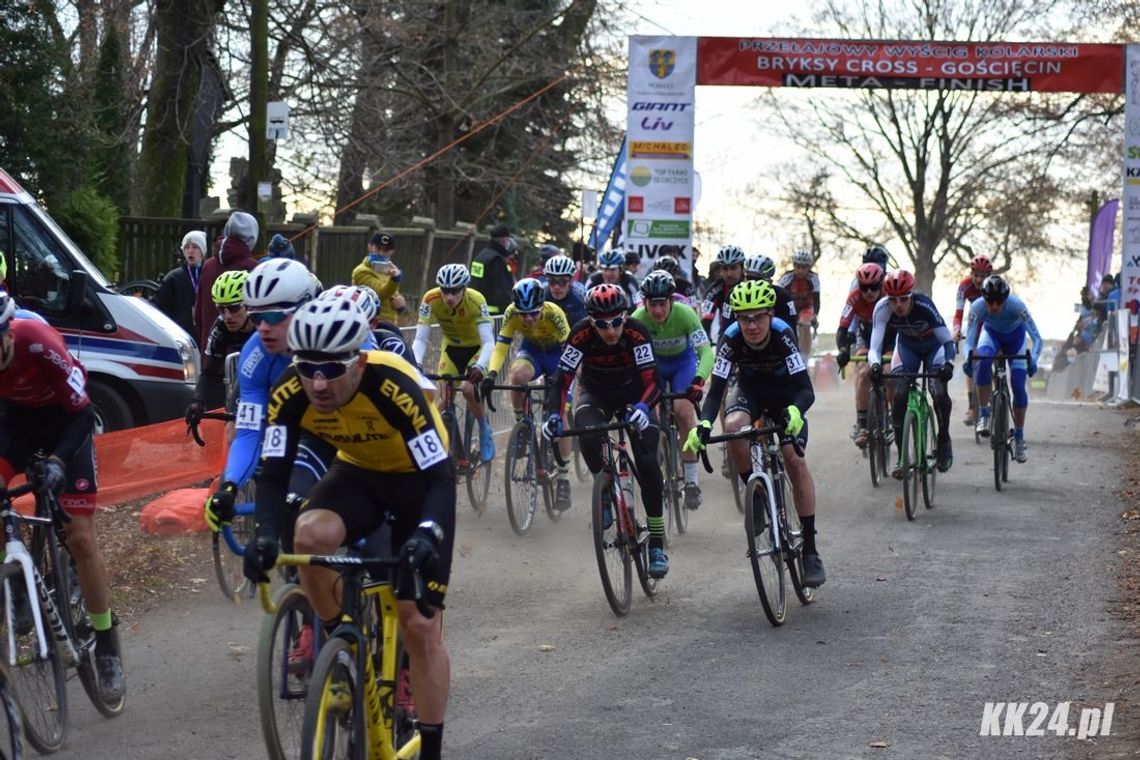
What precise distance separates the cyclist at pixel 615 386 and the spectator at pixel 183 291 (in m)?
5.17

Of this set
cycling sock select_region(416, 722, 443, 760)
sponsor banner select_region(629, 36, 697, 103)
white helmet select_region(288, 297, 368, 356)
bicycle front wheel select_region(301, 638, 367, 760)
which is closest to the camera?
bicycle front wheel select_region(301, 638, 367, 760)

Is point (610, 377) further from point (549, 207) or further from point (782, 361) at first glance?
point (549, 207)

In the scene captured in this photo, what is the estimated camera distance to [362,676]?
18.4 feet

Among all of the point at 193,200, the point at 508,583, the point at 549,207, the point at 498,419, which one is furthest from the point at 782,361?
the point at 549,207

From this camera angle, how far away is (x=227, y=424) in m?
10.8

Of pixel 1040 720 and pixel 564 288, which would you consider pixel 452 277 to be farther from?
pixel 1040 720

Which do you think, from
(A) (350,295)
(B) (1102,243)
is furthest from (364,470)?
(B) (1102,243)

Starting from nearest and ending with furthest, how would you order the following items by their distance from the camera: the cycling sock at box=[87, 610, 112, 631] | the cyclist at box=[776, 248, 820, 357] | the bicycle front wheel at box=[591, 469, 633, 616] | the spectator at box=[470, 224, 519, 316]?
the cycling sock at box=[87, 610, 112, 631], the bicycle front wheel at box=[591, 469, 633, 616], the spectator at box=[470, 224, 519, 316], the cyclist at box=[776, 248, 820, 357]

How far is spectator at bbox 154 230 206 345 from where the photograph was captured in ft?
48.6

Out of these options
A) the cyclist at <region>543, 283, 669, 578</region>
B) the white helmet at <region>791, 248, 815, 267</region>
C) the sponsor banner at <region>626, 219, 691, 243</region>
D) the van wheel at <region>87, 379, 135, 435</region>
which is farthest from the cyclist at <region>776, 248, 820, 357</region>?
the cyclist at <region>543, 283, 669, 578</region>

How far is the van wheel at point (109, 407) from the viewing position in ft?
43.1

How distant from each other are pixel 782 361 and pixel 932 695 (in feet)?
9.45

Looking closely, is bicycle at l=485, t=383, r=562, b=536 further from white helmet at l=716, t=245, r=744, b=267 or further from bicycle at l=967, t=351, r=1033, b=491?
bicycle at l=967, t=351, r=1033, b=491

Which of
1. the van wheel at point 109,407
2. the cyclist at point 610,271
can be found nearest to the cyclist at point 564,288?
the cyclist at point 610,271
